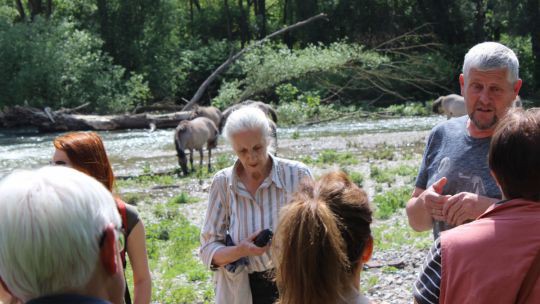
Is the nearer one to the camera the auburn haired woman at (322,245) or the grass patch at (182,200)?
the auburn haired woman at (322,245)

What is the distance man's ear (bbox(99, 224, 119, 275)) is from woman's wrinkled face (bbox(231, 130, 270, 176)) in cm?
203

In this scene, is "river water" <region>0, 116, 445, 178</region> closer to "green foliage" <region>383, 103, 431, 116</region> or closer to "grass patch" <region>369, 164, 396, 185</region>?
"green foliage" <region>383, 103, 431, 116</region>

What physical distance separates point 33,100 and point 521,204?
93.6 ft

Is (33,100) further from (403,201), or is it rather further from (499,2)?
(499,2)

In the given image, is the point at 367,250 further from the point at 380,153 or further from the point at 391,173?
the point at 380,153

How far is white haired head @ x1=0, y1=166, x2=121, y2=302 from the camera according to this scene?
1.90m

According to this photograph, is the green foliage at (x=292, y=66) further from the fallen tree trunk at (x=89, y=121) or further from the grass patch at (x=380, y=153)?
the grass patch at (x=380, y=153)

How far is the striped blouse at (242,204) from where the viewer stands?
157 inches

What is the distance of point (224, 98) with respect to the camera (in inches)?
1105

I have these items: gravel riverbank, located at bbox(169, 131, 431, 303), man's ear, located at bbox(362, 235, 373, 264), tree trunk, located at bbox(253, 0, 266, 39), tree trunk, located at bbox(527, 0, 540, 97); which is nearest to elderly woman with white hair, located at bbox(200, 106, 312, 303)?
man's ear, located at bbox(362, 235, 373, 264)

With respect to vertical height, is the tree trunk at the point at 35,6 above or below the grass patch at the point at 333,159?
above

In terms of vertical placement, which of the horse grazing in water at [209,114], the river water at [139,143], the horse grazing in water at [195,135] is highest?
the horse grazing in water at [209,114]

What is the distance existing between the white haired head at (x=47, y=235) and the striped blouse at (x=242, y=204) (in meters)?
2.01

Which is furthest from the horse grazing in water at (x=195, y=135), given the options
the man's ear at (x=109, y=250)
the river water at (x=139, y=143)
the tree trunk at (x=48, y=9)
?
the tree trunk at (x=48, y=9)
